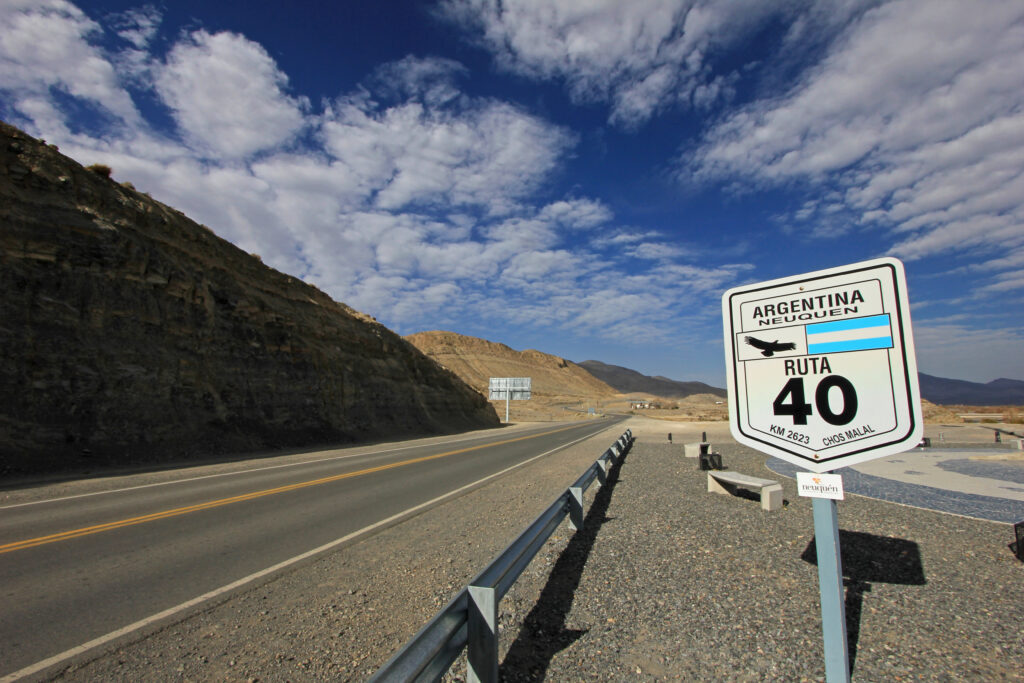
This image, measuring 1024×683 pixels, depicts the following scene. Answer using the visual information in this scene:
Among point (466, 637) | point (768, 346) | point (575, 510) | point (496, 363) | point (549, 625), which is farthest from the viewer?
point (496, 363)

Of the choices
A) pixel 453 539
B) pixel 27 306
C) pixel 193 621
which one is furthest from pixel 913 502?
pixel 27 306

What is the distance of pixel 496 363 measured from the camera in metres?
128

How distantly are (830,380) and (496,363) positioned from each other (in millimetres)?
125594

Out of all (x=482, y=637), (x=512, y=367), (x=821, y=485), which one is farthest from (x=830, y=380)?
(x=512, y=367)

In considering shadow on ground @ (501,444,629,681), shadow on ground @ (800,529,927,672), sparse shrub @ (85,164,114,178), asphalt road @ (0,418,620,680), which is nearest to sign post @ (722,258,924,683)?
shadow on ground @ (501,444,629,681)

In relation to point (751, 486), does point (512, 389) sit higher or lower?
higher

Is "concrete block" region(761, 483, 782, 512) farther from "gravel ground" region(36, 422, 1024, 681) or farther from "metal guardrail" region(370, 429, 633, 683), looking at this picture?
"metal guardrail" region(370, 429, 633, 683)

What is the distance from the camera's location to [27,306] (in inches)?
571

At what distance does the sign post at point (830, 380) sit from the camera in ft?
7.59

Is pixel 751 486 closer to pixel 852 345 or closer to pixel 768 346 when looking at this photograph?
pixel 768 346

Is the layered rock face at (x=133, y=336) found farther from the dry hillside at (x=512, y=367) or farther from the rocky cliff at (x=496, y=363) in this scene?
the rocky cliff at (x=496, y=363)

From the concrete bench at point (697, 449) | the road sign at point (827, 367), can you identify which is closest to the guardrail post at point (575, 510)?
the road sign at point (827, 367)

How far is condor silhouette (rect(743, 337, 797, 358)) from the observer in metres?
2.65

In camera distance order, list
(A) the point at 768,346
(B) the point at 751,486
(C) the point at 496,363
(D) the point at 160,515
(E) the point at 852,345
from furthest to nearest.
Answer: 1. (C) the point at 496,363
2. (B) the point at 751,486
3. (D) the point at 160,515
4. (A) the point at 768,346
5. (E) the point at 852,345
